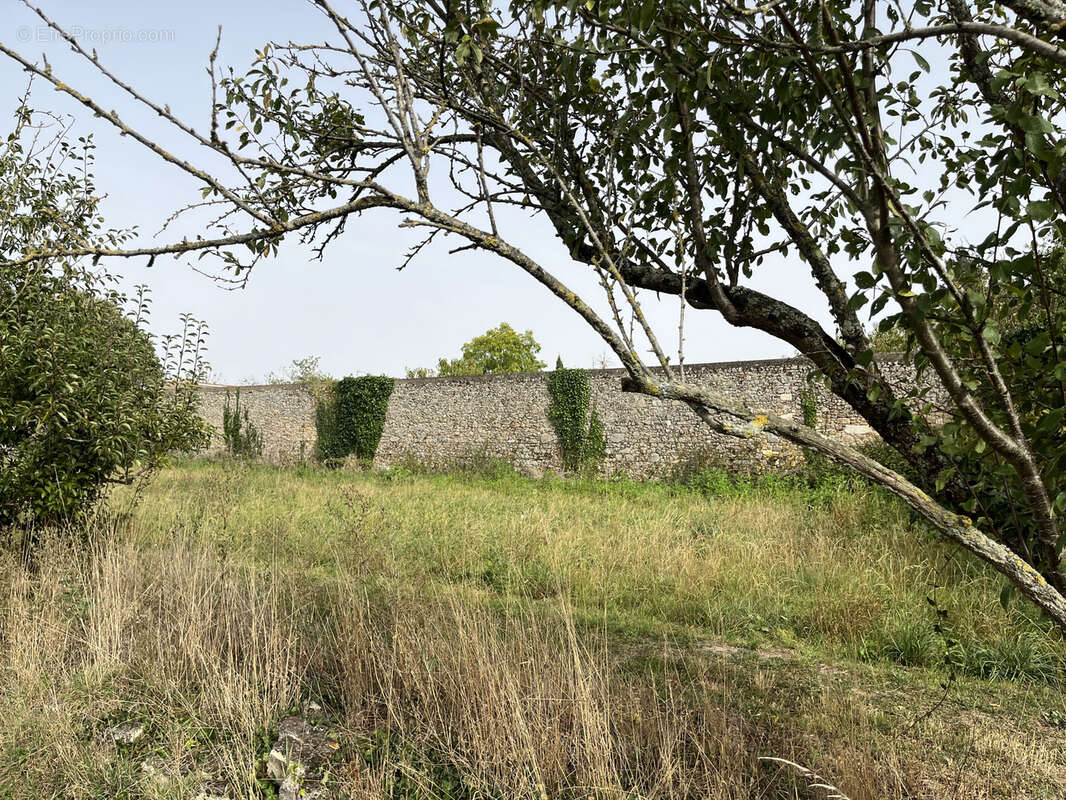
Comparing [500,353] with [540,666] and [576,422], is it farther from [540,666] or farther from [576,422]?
[540,666]

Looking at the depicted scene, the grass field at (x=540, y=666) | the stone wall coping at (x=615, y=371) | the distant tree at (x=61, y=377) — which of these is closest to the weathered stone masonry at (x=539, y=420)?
the stone wall coping at (x=615, y=371)

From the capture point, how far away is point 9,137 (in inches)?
230

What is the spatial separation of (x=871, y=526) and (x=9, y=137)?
9.32 m

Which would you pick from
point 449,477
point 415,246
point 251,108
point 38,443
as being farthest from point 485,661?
point 449,477

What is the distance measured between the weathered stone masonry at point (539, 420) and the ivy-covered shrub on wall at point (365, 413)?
0.24 metres

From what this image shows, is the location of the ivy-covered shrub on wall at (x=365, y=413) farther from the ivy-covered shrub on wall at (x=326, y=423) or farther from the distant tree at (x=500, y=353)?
the distant tree at (x=500, y=353)

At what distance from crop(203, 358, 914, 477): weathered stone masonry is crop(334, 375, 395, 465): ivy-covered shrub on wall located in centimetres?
24

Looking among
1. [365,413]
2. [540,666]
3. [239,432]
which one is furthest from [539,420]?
[540,666]

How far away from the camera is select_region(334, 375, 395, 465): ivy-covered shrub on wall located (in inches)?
763

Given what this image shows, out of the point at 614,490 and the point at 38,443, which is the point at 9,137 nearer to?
the point at 38,443

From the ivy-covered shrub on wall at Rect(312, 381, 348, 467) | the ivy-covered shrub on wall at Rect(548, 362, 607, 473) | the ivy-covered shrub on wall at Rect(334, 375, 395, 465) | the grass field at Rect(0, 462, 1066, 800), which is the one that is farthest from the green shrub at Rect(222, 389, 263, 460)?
the grass field at Rect(0, 462, 1066, 800)

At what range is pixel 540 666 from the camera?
3385mm

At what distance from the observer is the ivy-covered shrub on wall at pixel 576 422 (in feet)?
52.9

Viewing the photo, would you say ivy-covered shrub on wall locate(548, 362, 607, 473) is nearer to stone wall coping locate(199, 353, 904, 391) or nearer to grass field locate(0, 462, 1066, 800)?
stone wall coping locate(199, 353, 904, 391)
